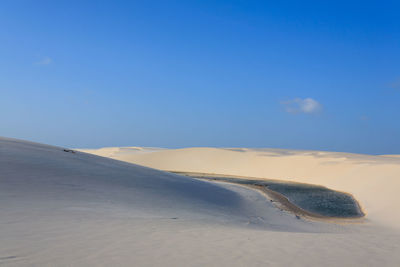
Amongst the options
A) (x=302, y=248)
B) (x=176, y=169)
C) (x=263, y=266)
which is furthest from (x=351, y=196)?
(x=176, y=169)

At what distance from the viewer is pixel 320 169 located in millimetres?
27281

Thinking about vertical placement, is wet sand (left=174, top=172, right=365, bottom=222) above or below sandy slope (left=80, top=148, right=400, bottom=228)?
below

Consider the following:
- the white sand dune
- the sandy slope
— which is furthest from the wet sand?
the white sand dune

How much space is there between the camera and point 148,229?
231 inches

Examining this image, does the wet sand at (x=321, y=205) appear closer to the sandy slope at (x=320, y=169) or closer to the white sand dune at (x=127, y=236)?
the sandy slope at (x=320, y=169)

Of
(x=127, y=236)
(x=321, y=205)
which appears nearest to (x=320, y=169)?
(x=321, y=205)

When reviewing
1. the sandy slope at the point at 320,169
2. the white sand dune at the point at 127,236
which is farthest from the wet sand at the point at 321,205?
the white sand dune at the point at 127,236

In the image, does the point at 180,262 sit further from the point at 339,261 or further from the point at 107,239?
the point at 339,261

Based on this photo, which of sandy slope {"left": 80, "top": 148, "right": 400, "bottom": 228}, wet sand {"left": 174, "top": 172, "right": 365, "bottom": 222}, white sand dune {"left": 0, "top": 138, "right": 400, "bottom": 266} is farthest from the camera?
sandy slope {"left": 80, "top": 148, "right": 400, "bottom": 228}

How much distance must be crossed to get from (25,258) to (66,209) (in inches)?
132

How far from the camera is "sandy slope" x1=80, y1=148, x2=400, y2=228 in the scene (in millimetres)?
16158

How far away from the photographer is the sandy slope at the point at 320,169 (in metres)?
16.2

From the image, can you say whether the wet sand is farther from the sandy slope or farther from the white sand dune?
the white sand dune

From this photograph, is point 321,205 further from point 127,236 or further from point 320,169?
point 320,169
